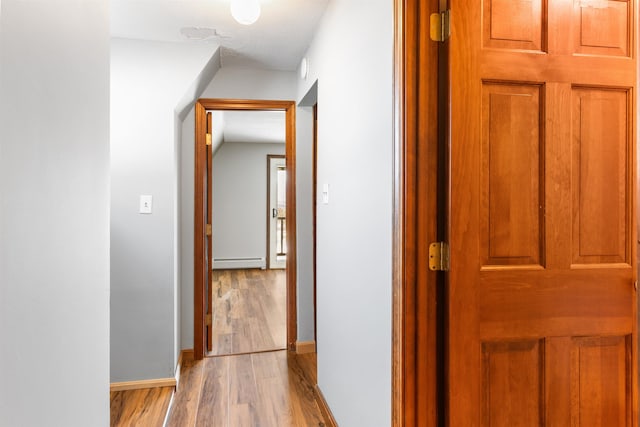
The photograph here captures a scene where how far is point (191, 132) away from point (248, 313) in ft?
7.11

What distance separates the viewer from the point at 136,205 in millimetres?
2598

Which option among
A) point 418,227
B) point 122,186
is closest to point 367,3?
point 418,227

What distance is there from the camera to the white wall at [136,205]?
8.46 ft

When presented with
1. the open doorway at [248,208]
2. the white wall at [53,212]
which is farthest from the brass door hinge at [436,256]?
the open doorway at [248,208]

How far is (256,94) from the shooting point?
10.5 feet

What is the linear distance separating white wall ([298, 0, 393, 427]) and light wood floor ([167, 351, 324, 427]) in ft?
0.69

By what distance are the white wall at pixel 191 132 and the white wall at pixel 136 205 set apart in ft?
1.27

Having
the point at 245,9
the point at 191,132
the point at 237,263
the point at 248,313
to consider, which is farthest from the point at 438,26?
the point at 237,263

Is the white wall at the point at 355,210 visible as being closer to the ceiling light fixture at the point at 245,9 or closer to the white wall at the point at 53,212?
the ceiling light fixture at the point at 245,9

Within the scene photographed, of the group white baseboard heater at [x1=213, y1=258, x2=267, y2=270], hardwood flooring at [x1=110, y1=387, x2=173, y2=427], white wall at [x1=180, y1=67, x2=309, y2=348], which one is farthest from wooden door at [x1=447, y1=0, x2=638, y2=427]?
white baseboard heater at [x1=213, y1=258, x2=267, y2=270]

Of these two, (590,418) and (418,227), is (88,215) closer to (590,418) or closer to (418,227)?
(418,227)

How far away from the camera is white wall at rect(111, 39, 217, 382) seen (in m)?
2.58

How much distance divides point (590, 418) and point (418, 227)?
Result: 837mm

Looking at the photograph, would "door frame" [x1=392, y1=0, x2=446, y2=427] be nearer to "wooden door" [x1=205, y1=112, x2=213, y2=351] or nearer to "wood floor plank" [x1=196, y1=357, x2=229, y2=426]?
"wood floor plank" [x1=196, y1=357, x2=229, y2=426]
